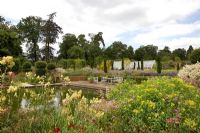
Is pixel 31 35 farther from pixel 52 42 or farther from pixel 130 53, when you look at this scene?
pixel 130 53

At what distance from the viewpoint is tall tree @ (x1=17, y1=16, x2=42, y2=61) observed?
159 ft

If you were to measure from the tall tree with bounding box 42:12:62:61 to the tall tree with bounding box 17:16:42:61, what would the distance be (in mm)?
1386

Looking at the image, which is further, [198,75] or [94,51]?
[94,51]

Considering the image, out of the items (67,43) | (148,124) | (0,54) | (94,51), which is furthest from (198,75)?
(67,43)

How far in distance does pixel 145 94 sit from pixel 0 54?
75.9 ft

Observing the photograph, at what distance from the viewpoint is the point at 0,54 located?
1044 inches

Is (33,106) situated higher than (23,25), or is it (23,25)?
(23,25)

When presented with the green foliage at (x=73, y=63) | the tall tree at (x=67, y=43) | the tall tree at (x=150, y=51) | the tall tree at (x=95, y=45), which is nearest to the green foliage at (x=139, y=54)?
the tall tree at (x=150, y=51)

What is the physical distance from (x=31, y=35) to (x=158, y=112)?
45405mm

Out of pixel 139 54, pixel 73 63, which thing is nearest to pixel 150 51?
pixel 139 54

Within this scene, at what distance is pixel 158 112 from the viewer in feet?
15.5

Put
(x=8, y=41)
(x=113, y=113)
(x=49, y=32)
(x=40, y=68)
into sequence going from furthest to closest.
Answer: (x=49, y=32) → (x=8, y=41) → (x=40, y=68) → (x=113, y=113)

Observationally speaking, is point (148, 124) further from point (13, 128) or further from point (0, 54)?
point (0, 54)

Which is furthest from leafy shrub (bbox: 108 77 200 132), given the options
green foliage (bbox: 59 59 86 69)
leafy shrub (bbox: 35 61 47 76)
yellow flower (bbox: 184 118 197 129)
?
green foliage (bbox: 59 59 86 69)
